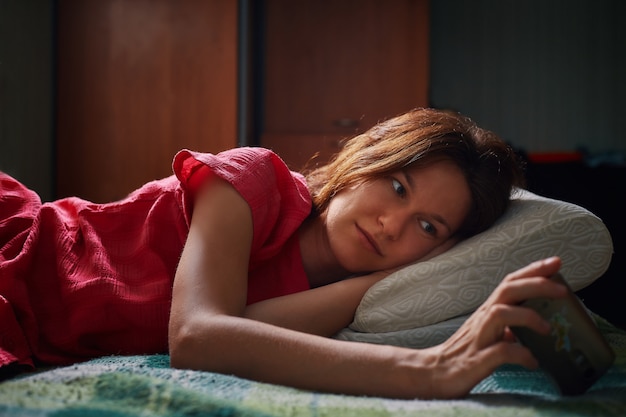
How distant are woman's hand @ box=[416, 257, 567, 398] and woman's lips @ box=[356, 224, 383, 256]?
13.0 inches

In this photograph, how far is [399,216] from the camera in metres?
1.14

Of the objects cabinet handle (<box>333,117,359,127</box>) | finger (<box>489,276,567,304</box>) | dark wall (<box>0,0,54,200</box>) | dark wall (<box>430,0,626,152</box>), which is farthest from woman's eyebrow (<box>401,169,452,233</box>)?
dark wall (<box>430,0,626,152</box>)

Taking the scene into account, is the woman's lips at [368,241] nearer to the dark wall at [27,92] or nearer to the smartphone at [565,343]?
the smartphone at [565,343]

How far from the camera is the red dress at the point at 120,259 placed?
1115 mm

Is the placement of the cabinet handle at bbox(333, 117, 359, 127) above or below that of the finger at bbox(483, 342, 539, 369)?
above

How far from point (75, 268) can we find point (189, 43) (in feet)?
8.51

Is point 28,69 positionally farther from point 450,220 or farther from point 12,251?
point 450,220

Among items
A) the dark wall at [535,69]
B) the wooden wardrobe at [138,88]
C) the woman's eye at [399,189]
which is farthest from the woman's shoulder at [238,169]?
the dark wall at [535,69]

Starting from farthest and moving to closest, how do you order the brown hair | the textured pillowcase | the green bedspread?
the brown hair
the textured pillowcase
the green bedspread

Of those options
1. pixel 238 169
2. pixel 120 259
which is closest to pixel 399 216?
pixel 238 169

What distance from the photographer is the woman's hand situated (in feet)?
2.72

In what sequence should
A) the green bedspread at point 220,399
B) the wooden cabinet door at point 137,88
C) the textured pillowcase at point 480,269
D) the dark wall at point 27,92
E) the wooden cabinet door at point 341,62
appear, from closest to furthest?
1. the green bedspread at point 220,399
2. the textured pillowcase at point 480,269
3. the dark wall at point 27,92
4. the wooden cabinet door at point 137,88
5. the wooden cabinet door at point 341,62

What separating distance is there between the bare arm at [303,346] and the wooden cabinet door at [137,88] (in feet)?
8.63

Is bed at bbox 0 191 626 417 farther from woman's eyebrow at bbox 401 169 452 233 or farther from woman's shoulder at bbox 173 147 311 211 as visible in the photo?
woman's shoulder at bbox 173 147 311 211
